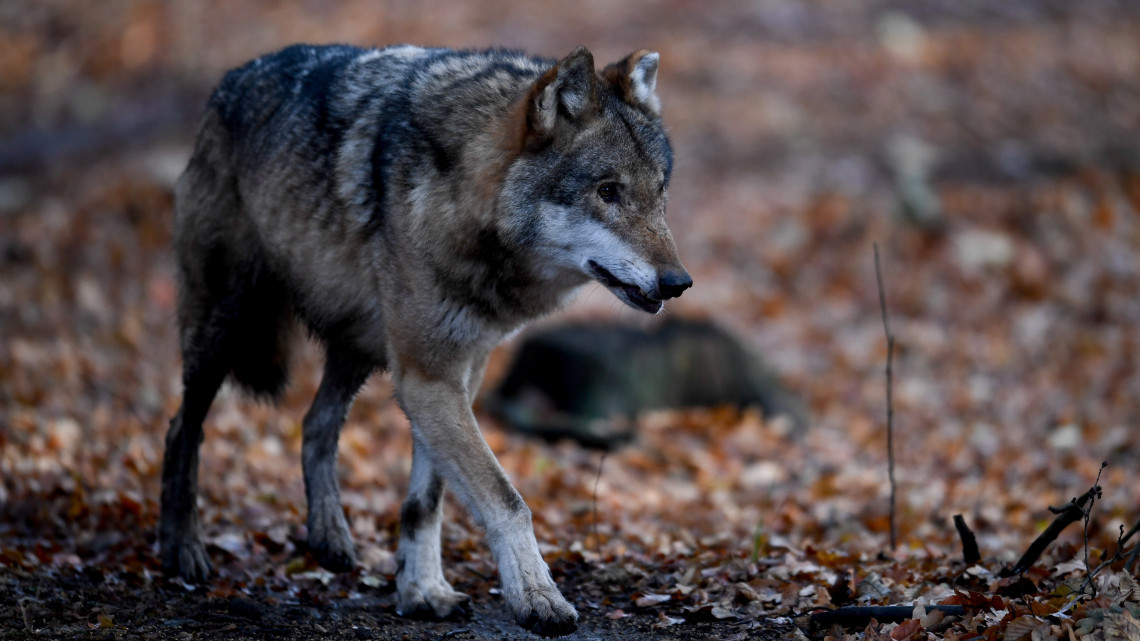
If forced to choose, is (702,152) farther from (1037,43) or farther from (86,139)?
(86,139)

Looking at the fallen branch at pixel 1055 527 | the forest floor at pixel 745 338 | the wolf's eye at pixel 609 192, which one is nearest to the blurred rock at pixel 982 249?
the forest floor at pixel 745 338

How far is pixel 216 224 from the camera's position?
5.57 metres

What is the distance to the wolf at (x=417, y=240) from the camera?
170 inches

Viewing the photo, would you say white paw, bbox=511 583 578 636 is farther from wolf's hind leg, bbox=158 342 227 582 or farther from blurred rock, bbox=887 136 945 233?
blurred rock, bbox=887 136 945 233


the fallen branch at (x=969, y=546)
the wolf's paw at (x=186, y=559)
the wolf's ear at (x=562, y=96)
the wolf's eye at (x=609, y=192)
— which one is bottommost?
the wolf's paw at (x=186, y=559)

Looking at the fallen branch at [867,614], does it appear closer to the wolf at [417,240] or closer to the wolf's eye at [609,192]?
the wolf at [417,240]

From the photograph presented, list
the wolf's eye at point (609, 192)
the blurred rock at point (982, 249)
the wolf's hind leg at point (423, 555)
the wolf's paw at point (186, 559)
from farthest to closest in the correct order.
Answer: the blurred rock at point (982, 249), the wolf's paw at point (186, 559), the wolf's hind leg at point (423, 555), the wolf's eye at point (609, 192)

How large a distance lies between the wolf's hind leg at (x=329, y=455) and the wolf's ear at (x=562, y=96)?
178 centimetres

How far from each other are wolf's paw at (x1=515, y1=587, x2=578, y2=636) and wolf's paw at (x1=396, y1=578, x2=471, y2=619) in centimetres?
67

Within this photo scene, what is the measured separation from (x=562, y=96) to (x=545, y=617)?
222 centimetres

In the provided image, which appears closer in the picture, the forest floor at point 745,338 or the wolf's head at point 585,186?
the wolf's head at point 585,186

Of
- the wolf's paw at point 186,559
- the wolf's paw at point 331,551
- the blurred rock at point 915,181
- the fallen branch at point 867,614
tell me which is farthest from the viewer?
the blurred rock at point 915,181

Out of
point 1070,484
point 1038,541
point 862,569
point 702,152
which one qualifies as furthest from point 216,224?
point 702,152

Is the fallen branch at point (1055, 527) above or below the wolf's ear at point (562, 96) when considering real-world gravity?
below
